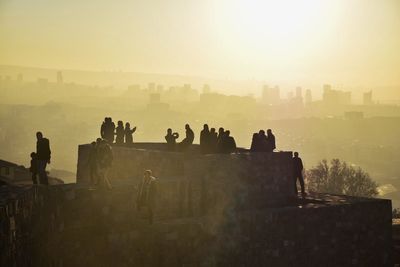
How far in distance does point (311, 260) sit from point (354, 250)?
2231 millimetres

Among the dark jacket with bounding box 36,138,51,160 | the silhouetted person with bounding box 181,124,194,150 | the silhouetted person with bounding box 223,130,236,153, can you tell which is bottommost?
the dark jacket with bounding box 36,138,51,160

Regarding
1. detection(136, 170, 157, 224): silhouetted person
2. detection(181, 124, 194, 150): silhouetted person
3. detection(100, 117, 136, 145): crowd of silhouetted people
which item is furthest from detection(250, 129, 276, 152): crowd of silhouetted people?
detection(136, 170, 157, 224): silhouetted person

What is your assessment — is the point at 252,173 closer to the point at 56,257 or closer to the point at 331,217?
the point at 331,217

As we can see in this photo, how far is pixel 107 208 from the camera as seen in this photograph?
1593cm

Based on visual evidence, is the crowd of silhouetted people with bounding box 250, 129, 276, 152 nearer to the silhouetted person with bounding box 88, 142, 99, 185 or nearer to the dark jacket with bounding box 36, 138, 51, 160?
the silhouetted person with bounding box 88, 142, 99, 185

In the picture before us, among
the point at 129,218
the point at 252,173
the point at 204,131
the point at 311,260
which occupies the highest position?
the point at 204,131

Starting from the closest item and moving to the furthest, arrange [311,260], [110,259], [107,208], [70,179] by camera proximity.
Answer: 1. [110,259]
2. [107,208]
3. [311,260]
4. [70,179]

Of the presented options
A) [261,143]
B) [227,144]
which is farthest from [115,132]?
[261,143]

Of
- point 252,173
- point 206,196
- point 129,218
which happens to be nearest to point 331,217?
point 252,173

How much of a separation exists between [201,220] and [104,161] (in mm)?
3379

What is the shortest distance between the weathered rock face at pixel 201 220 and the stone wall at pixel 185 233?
0.09 ft

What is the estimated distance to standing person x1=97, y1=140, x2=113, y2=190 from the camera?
16.0 metres

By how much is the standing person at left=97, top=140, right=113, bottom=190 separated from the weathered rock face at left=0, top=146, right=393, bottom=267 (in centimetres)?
40

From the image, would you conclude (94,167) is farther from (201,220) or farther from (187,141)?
(187,141)
